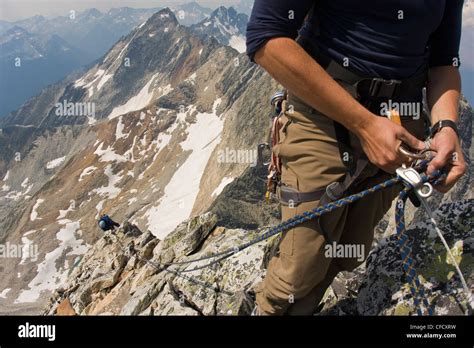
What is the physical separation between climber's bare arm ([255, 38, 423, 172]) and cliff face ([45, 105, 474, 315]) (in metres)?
2.59

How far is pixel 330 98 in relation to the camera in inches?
164

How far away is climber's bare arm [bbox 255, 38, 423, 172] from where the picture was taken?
4.04 m

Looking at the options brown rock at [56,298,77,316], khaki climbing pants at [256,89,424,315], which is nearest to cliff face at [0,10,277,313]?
brown rock at [56,298,77,316]

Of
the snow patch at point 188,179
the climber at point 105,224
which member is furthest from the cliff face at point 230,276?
the snow patch at point 188,179

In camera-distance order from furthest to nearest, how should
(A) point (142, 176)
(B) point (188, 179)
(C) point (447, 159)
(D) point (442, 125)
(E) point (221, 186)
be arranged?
(A) point (142, 176), (B) point (188, 179), (E) point (221, 186), (D) point (442, 125), (C) point (447, 159)

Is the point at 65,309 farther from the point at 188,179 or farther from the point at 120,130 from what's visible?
the point at 120,130

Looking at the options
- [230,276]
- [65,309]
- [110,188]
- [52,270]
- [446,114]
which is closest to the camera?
[446,114]

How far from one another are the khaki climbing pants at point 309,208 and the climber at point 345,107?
0.01 meters

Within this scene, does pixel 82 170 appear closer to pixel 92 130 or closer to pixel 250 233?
pixel 92 130

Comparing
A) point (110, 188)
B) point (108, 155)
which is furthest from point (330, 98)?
point (108, 155)

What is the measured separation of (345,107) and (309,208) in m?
1.38

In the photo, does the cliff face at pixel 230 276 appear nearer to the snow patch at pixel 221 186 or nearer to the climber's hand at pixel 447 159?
the climber's hand at pixel 447 159

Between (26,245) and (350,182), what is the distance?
451ft

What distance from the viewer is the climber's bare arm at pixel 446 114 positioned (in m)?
4.39
